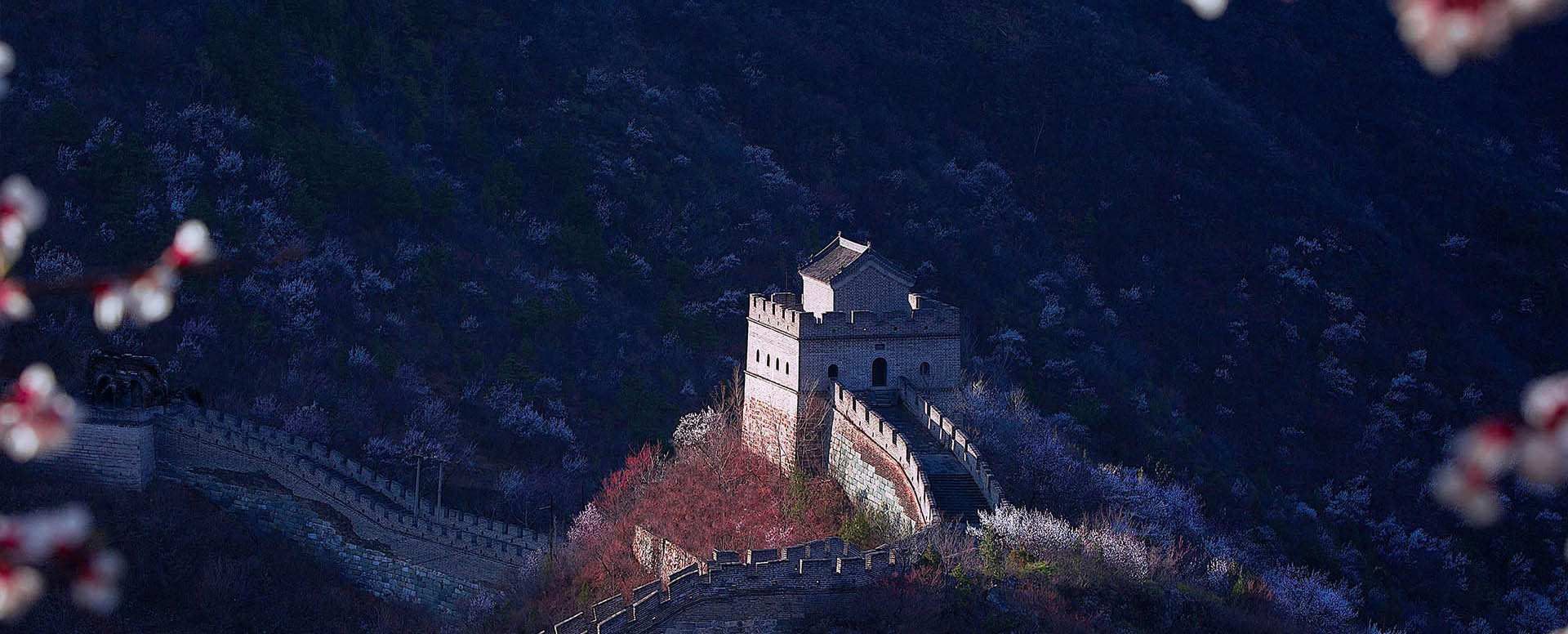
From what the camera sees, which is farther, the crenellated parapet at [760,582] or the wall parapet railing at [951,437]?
the wall parapet railing at [951,437]

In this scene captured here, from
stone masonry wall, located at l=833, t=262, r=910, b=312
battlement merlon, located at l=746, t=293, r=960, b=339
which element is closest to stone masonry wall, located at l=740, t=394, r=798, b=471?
battlement merlon, located at l=746, t=293, r=960, b=339

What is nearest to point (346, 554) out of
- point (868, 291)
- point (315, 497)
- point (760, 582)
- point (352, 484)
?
point (315, 497)

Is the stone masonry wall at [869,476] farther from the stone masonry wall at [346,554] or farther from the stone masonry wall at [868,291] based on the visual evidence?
the stone masonry wall at [346,554]

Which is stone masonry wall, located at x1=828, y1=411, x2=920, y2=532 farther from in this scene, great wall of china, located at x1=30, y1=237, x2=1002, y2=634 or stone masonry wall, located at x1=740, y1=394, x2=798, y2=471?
stone masonry wall, located at x1=740, y1=394, x2=798, y2=471

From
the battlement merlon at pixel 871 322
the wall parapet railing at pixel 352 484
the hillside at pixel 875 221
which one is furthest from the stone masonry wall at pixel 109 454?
the battlement merlon at pixel 871 322

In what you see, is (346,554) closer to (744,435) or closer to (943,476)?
(744,435)

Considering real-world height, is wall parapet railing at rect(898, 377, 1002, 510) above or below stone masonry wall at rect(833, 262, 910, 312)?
below
